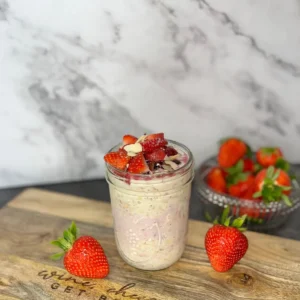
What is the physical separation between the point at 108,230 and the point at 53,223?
128 millimetres

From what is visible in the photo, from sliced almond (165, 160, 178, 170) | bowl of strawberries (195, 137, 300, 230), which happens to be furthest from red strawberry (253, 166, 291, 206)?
sliced almond (165, 160, 178, 170)

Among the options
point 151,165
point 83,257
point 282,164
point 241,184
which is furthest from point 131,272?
point 282,164

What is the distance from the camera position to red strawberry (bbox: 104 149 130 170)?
77cm

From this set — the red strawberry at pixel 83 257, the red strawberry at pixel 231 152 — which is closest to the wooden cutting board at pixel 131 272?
the red strawberry at pixel 83 257

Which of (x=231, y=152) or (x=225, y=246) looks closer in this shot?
(x=225, y=246)

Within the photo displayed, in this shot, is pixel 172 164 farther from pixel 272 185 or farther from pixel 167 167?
pixel 272 185

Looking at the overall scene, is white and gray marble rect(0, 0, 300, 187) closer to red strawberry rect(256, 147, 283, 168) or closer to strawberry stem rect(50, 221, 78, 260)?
red strawberry rect(256, 147, 283, 168)

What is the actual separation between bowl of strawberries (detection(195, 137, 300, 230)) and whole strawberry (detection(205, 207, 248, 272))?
154mm

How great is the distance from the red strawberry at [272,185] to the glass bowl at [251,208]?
0.06ft

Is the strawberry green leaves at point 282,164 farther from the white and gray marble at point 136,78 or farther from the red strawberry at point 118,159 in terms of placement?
the red strawberry at point 118,159

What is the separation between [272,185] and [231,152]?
14 cm

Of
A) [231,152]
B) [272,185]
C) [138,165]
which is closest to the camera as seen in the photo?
[138,165]

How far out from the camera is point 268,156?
105 cm

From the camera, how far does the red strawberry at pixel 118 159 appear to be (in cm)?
77
